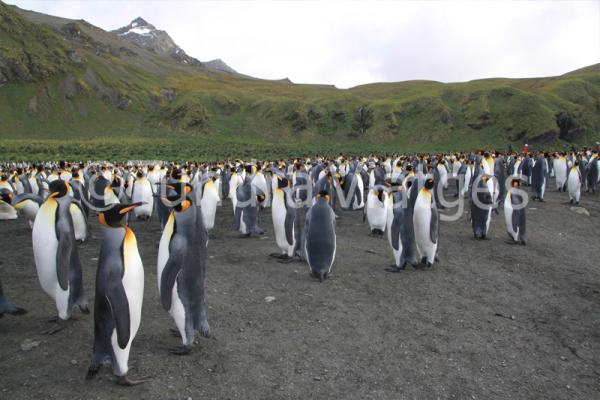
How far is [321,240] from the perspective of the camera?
6.49m

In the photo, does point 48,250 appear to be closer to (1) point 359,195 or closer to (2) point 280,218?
(2) point 280,218

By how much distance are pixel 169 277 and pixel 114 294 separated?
22.0 inches

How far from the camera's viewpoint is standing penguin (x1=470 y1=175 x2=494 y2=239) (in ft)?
29.8

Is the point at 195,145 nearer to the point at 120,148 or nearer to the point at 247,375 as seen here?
the point at 120,148

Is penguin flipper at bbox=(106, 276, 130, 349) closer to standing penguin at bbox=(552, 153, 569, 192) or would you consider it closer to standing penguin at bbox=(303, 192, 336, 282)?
standing penguin at bbox=(303, 192, 336, 282)

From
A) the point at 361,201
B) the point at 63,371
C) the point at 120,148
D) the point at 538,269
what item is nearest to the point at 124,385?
the point at 63,371

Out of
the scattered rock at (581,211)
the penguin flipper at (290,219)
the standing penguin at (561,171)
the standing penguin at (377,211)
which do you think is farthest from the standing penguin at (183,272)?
the standing penguin at (561,171)

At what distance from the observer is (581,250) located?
8.70 meters

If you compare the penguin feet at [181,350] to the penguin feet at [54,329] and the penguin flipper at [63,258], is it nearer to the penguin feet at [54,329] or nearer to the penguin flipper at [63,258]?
the penguin feet at [54,329]

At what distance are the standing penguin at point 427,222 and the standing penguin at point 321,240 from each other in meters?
1.50

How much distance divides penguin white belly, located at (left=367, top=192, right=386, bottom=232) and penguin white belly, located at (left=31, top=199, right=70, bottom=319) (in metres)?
6.74

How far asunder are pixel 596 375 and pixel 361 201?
30.3 feet

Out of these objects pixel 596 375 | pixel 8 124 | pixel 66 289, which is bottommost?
pixel 596 375

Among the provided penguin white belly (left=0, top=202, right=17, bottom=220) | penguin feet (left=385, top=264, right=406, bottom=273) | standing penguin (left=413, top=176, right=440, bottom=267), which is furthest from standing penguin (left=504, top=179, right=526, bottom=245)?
penguin white belly (left=0, top=202, right=17, bottom=220)
